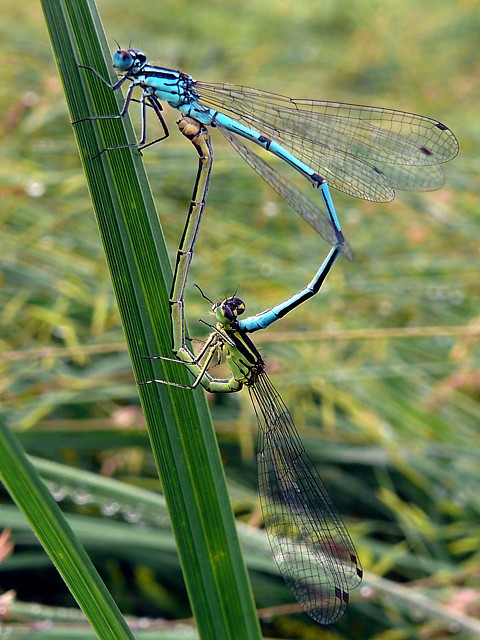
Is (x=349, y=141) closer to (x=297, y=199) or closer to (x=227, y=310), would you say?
(x=297, y=199)

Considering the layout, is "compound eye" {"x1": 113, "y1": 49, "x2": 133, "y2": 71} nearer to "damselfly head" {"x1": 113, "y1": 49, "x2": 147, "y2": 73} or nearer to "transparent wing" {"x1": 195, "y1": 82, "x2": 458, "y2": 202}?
"damselfly head" {"x1": 113, "y1": 49, "x2": 147, "y2": 73}

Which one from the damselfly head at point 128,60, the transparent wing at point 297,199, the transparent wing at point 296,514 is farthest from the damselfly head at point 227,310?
the damselfly head at point 128,60

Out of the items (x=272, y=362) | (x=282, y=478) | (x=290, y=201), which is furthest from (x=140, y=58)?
(x=272, y=362)

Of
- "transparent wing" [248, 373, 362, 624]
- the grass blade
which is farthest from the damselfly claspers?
Result: the grass blade

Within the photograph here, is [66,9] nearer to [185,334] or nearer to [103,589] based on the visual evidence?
[185,334]

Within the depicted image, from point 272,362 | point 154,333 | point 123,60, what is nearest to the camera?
point 154,333

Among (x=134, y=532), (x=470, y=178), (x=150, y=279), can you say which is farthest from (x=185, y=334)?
(x=470, y=178)
